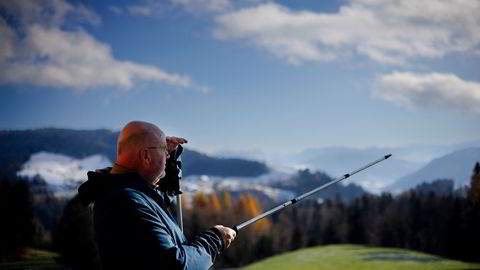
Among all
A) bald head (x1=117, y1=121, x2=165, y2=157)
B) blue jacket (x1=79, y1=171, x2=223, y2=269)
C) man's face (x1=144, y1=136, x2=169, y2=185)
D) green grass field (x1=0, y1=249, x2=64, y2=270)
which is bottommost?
green grass field (x1=0, y1=249, x2=64, y2=270)

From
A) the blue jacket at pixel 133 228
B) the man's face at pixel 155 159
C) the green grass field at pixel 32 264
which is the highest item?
the man's face at pixel 155 159

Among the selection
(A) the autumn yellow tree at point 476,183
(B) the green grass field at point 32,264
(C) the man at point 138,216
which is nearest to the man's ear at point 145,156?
(C) the man at point 138,216

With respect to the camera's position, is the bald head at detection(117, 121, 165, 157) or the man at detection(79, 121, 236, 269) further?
the bald head at detection(117, 121, 165, 157)

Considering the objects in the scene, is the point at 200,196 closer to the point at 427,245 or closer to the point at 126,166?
the point at 427,245

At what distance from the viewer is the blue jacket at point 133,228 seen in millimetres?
2670

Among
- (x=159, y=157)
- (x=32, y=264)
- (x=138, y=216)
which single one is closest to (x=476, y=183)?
(x=32, y=264)

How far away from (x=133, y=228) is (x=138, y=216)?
62 millimetres

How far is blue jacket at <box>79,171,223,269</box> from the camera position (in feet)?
8.76

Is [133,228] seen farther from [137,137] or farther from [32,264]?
[32,264]

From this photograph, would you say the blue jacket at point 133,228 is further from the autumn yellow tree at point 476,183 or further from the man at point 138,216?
the autumn yellow tree at point 476,183

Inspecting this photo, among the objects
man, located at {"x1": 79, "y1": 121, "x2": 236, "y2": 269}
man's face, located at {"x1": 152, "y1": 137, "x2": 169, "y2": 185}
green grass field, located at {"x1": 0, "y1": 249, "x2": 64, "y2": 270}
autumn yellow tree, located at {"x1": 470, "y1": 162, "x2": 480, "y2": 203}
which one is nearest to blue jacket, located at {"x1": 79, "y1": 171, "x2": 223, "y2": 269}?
man, located at {"x1": 79, "y1": 121, "x2": 236, "y2": 269}

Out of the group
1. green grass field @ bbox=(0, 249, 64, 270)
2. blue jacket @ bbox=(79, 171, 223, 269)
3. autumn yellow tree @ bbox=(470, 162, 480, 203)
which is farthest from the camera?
autumn yellow tree @ bbox=(470, 162, 480, 203)

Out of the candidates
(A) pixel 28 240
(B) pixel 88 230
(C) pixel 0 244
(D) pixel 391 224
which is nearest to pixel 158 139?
(C) pixel 0 244

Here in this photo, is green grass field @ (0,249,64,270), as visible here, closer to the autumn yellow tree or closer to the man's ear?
the man's ear
